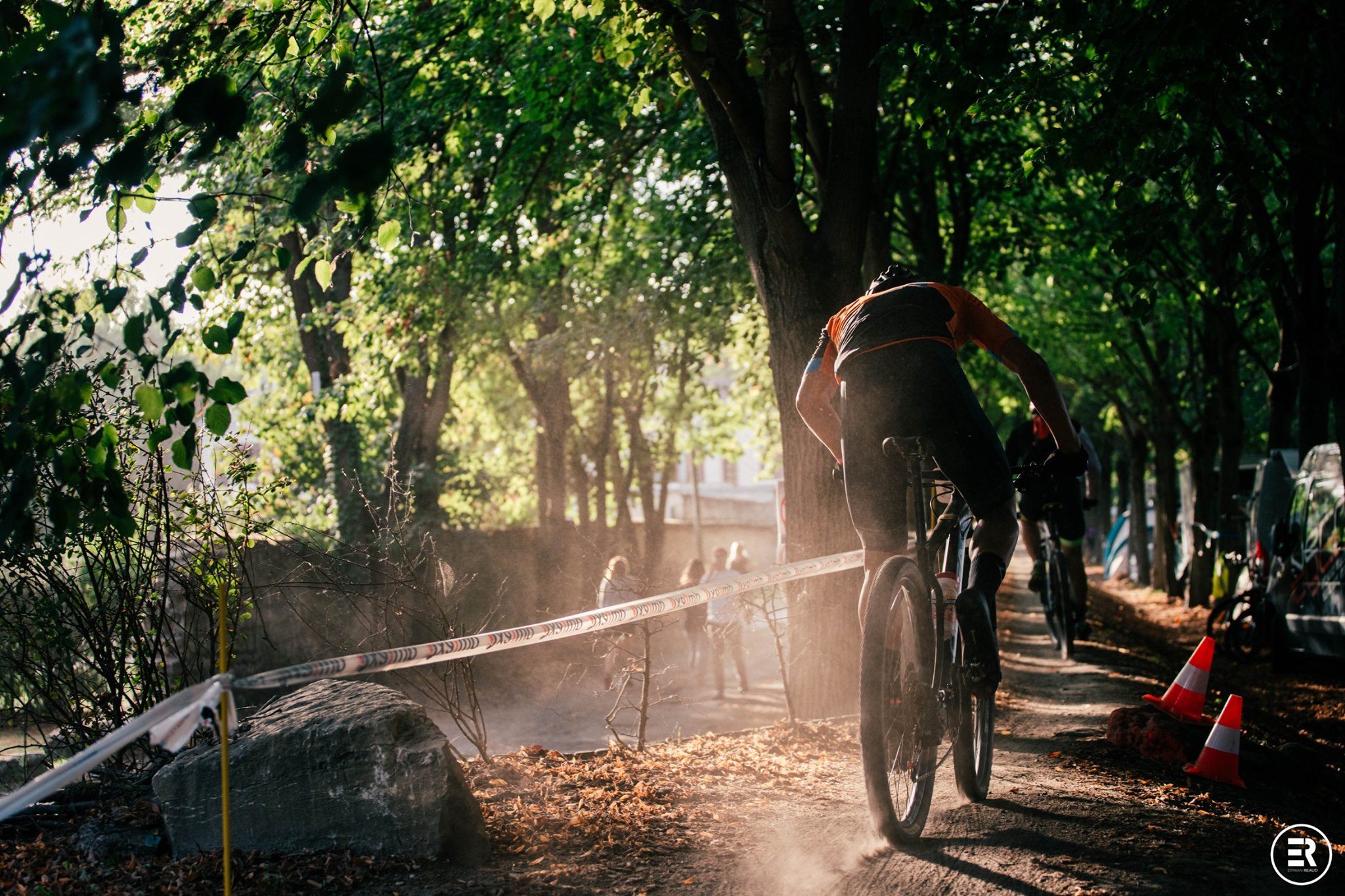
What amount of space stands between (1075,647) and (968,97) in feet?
19.1

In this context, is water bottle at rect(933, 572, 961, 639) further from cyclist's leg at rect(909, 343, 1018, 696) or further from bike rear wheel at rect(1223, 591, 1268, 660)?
bike rear wheel at rect(1223, 591, 1268, 660)

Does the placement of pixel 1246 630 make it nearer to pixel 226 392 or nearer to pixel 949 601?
pixel 949 601

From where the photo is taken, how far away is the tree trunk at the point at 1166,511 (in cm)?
2202

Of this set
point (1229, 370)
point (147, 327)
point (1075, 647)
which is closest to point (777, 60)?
point (147, 327)

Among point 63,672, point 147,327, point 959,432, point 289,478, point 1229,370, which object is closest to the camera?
point 147,327

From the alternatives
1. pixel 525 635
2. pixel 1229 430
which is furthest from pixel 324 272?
pixel 1229 430

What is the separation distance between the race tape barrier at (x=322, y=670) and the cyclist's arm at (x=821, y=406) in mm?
773

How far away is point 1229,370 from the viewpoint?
1661cm

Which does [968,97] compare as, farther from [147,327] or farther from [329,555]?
[147,327]

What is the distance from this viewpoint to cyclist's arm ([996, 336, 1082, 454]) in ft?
14.1

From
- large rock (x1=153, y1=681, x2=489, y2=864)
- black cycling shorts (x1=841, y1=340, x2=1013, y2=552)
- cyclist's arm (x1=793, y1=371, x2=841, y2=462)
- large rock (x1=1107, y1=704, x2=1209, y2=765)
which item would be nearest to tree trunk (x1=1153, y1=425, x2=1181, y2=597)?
large rock (x1=1107, y1=704, x2=1209, y2=765)

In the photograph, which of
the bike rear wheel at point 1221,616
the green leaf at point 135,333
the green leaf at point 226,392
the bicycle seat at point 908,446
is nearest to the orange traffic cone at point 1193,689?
the bicycle seat at point 908,446

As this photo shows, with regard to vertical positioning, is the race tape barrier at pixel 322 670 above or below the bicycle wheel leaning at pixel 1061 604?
Result: above

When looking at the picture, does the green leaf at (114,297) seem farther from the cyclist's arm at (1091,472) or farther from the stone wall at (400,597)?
the cyclist's arm at (1091,472)
